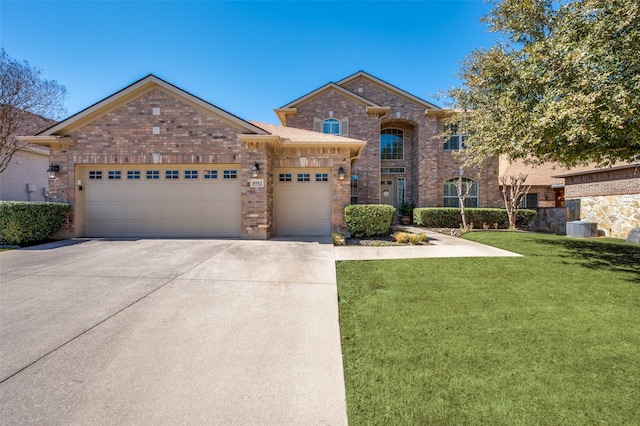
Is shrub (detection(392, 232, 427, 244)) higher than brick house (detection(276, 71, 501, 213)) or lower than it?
lower

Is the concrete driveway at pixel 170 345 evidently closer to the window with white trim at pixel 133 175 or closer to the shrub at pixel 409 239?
the shrub at pixel 409 239

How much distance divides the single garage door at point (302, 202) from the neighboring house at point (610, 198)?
1123 centimetres

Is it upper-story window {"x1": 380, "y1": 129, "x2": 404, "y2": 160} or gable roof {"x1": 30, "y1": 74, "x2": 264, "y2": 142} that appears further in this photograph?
upper-story window {"x1": 380, "y1": 129, "x2": 404, "y2": 160}

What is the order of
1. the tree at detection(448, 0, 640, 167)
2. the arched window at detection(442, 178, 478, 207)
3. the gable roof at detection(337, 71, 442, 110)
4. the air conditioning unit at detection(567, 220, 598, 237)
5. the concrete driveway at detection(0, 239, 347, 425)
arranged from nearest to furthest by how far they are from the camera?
the concrete driveway at detection(0, 239, 347, 425) < the tree at detection(448, 0, 640, 167) < the air conditioning unit at detection(567, 220, 598, 237) < the gable roof at detection(337, 71, 442, 110) < the arched window at detection(442, 178, 478, 207)

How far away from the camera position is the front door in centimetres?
1791

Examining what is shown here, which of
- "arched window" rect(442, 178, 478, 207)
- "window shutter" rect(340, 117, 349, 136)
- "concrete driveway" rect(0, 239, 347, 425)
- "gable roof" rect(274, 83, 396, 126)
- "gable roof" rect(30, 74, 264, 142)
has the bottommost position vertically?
"concrete driveway" rect(0, 239, 347, 425)

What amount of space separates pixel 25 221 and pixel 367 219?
34.8 ft

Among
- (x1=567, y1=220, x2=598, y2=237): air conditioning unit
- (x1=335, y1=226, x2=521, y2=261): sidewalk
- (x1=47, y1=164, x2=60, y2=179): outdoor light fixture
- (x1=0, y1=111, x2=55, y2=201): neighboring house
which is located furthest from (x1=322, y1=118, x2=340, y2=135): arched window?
(x1=0, y1=111, x2=55, y2=201): neighboring house

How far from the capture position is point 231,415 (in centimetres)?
211

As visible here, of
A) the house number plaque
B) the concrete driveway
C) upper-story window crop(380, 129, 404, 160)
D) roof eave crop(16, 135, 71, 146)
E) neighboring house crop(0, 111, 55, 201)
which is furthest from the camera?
upper-story window crop(380, 129, 404, 160)

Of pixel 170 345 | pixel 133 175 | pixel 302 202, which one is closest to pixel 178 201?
pixel 133 175

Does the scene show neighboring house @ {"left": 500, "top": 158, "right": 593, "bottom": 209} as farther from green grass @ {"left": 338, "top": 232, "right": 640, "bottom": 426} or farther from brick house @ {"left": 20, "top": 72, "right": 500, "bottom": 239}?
green grass @ {"left": 338, "top": 232, "right": 640, "bottom": 426}

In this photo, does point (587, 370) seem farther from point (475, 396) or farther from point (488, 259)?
point (488, 259)

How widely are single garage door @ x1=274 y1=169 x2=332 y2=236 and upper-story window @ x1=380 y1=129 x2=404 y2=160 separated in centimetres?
924
